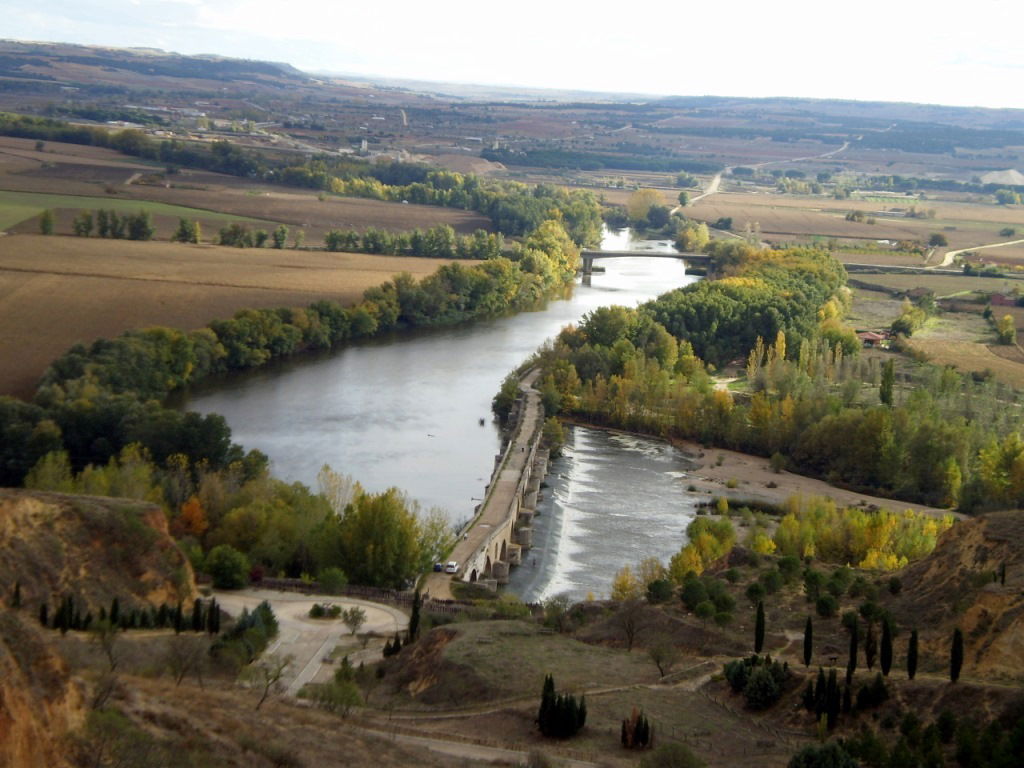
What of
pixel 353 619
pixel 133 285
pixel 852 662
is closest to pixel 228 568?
pixel 353 619

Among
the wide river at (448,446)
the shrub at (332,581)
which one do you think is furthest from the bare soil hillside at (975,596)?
the shrub at (332,581)

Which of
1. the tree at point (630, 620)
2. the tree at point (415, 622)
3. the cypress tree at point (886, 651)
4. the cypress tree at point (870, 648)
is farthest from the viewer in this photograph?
the tree at point (630, 620)

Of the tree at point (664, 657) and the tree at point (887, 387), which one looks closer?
the tree at point (664, 657)

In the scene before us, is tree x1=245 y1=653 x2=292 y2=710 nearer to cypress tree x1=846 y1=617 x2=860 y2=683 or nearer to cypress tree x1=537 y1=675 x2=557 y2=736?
cypress tree x1=537 y1=675 x2=557 y2=736

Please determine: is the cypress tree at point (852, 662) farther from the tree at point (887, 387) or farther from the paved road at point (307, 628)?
the tree at point (887, 387)

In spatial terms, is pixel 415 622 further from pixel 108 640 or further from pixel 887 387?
pixel 887 387

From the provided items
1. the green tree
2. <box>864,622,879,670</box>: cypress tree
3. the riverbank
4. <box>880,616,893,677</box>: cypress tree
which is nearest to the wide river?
the riverbank

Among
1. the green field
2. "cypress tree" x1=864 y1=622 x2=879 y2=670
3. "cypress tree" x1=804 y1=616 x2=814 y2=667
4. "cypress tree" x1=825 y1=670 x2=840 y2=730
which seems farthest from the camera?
the green field

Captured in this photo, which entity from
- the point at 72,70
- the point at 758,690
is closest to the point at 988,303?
the point at 758,690
